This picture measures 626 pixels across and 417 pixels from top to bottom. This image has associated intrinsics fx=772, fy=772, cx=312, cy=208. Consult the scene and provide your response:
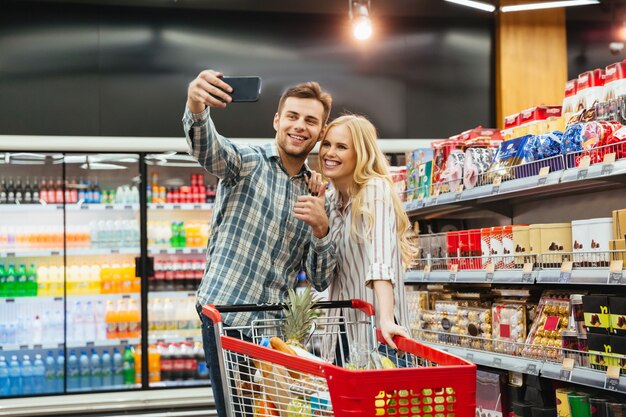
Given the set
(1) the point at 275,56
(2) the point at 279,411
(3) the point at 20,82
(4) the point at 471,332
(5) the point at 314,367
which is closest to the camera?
(5) the point at 314,367

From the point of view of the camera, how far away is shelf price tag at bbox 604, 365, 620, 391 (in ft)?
8.52

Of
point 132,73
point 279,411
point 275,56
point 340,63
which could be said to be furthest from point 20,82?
point 279,411

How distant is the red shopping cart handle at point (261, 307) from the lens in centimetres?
210

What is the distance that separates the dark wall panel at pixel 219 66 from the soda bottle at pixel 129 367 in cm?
174

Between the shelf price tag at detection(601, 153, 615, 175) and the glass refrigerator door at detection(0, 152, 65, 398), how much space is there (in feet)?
13.8

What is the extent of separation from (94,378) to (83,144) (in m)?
1.84

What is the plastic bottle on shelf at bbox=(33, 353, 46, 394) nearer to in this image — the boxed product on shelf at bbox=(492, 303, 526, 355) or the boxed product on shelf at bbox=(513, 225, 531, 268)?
the boxed product on shelf at bbox=(492, 303, 526, 355)

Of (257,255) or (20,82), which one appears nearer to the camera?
(257,255)

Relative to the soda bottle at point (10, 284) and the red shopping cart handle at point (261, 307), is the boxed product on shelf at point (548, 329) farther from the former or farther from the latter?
the soda bottle at point (10, 284)

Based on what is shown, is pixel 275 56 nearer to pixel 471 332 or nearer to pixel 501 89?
pixel 501 89

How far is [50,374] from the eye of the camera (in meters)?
5.93

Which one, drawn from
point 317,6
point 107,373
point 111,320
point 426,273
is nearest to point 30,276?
point 111,320

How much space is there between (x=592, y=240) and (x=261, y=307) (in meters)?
1.35

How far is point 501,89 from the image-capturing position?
672 cm
